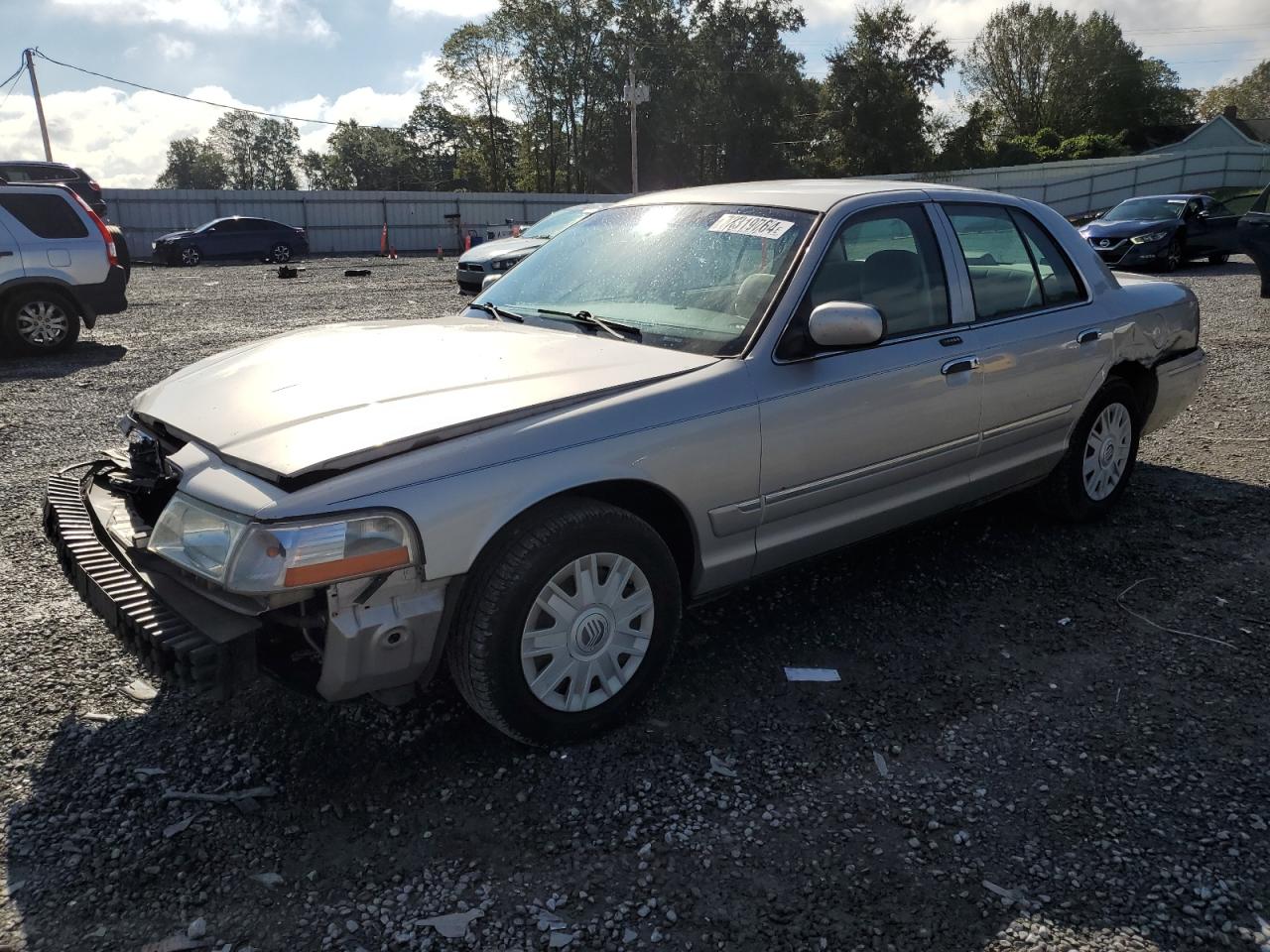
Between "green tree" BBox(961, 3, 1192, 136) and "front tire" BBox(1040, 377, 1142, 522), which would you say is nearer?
"front tire" BBox(1040, 377, 1142, 522)

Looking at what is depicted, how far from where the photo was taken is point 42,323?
411 inches

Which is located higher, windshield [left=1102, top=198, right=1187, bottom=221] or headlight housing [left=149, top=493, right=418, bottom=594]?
windshield [left=1102, top=198, right=1187, bottom=221]

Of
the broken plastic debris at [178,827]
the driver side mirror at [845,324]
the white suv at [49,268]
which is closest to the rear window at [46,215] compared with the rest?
the white suv at [49,268]

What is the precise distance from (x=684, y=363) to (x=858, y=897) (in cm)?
166

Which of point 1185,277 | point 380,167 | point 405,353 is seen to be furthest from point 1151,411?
point 380,167

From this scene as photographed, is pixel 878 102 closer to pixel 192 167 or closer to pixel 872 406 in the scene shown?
pixel 872 406

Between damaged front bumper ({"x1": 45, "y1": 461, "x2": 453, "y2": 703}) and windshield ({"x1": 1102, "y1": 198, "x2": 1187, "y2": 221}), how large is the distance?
18572 mm

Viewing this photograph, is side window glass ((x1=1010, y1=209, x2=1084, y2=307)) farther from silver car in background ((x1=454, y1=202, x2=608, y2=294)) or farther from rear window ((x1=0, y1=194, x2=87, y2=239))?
silver car in background ((x1=454, y1=202, x2=608, y2=294))

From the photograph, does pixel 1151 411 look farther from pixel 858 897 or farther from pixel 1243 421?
pixel 858 897

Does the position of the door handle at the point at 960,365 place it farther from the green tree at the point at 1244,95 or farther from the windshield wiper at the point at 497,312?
the green tree at the point at 1244,95

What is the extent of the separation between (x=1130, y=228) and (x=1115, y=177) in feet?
91.3

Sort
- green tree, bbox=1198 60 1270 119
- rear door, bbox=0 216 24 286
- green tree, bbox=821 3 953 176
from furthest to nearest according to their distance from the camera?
green tree, bbox=1198 60 1270 119 → green tree, bbox=821 3 953 176 → rear door, bbox=0 216 24 286

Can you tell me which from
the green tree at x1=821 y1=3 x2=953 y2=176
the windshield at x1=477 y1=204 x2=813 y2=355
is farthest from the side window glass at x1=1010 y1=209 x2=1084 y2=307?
the green tree at x1=821 y1=3 x2=953 y2=176

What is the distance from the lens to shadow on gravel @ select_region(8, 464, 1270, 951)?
2.33m
